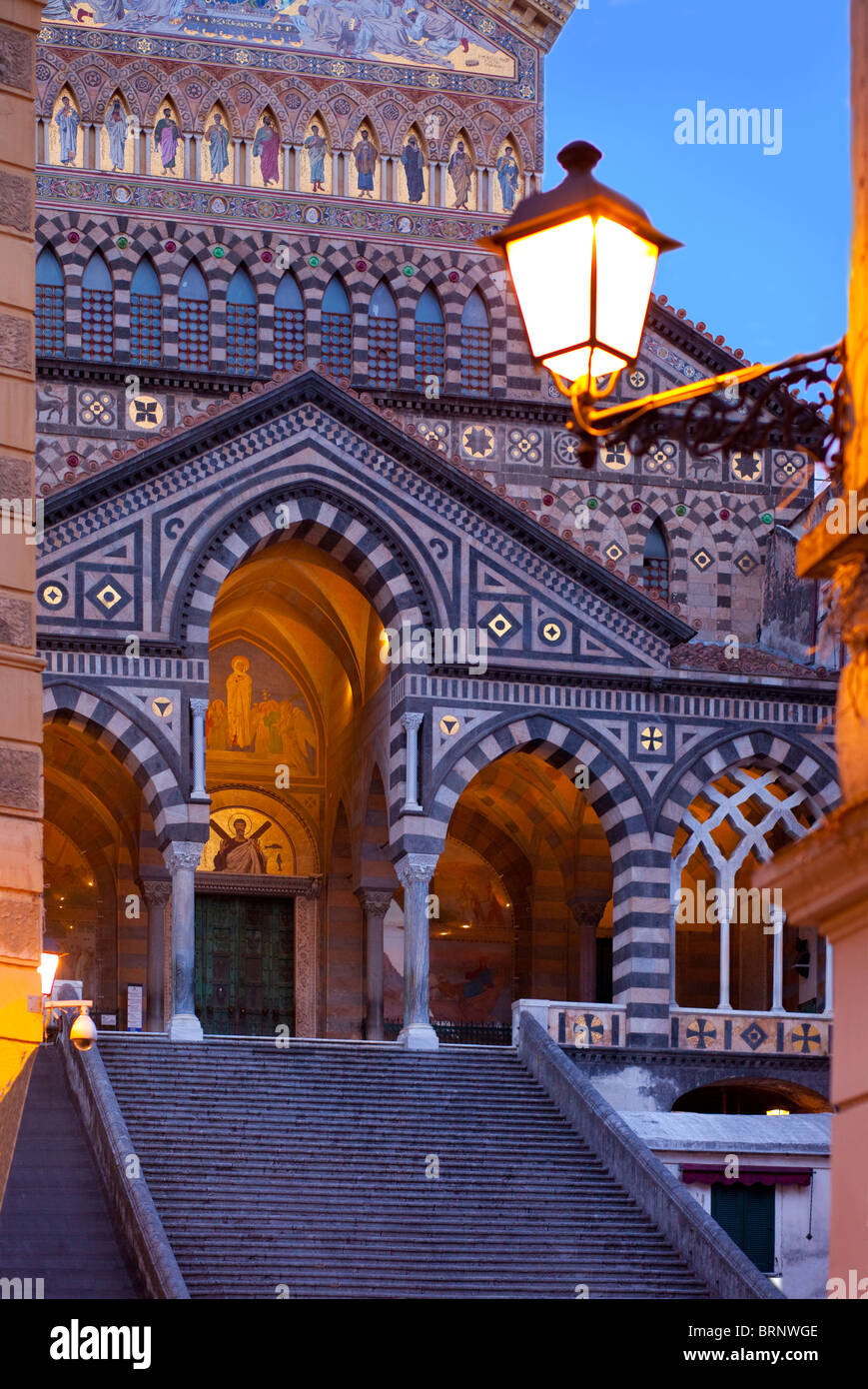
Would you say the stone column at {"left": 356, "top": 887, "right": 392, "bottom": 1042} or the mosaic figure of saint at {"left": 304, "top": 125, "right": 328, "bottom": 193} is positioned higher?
the mosaic figure of saint at {"left": 304, "top": 125, "right": 328, "bottom": 193}

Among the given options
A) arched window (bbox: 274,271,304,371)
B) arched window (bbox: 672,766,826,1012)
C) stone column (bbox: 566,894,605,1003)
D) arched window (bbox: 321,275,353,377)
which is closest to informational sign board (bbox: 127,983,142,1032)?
→ stone column (bbox: 566,894,605,1003)

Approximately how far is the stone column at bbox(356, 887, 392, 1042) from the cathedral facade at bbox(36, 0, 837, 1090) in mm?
62

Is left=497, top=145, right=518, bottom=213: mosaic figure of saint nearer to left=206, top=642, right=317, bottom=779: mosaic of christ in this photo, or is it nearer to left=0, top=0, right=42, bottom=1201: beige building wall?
left=206, top=642, right=317, bottom=779: mosaic of christ

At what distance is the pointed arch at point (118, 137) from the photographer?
40.5 metres

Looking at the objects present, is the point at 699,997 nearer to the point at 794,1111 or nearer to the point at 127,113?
the point at 794,1111

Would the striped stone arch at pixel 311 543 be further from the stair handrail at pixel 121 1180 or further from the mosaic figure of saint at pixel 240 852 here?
the mosaic figure of saint at pixel 240 852

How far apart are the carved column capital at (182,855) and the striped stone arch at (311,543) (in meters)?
2.70

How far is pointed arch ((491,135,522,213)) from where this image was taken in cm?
4206

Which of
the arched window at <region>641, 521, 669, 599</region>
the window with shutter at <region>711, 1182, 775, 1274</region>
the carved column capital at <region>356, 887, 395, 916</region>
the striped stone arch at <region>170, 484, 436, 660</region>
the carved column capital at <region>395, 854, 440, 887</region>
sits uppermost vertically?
the arched window at <region>641, 521, 669, 599</region>

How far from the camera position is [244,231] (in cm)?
4069

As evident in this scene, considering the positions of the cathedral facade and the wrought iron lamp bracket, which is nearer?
the wrought iron lamp bracket
